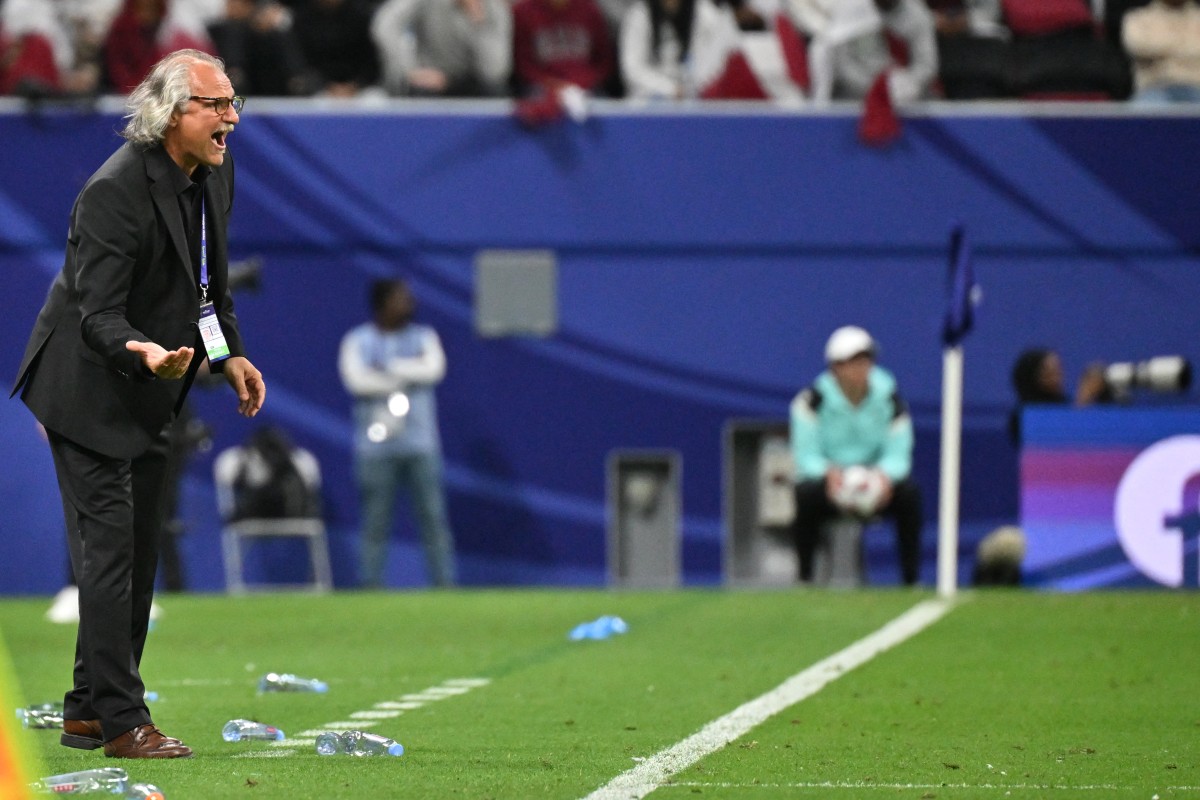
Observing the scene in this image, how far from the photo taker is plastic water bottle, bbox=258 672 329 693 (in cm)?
747

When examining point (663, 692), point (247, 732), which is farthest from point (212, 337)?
point (663, 692)

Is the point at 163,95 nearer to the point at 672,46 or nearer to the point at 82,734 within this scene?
the point at 82,734

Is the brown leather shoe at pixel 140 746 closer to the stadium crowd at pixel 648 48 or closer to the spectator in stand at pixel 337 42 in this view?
the stadium crowd at pixel 648 48

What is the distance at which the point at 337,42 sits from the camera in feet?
49.2

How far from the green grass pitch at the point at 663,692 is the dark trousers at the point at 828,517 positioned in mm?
Result: 556

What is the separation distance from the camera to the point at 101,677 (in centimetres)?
548

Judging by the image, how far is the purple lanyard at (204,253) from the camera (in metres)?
5.73

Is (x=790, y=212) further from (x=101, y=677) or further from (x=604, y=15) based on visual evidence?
(x=101, y=677)

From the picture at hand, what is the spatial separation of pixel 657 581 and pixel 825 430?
2.58m

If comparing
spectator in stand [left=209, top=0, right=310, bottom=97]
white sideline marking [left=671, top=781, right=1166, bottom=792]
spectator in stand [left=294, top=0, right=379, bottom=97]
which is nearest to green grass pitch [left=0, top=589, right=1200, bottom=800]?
white sideline marking [left=671, top=781, right=1166, bottom=792]

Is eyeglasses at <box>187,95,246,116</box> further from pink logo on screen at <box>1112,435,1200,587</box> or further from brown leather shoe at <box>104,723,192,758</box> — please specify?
pink logo on screen at <box>1112,435,1200,587</box>

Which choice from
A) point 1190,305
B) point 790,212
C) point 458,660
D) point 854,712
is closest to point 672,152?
point 790,212

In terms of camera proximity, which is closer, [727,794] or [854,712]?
[727,794]

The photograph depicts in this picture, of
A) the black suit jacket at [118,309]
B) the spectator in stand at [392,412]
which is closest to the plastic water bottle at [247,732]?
the black suit jacket at [118,309]
